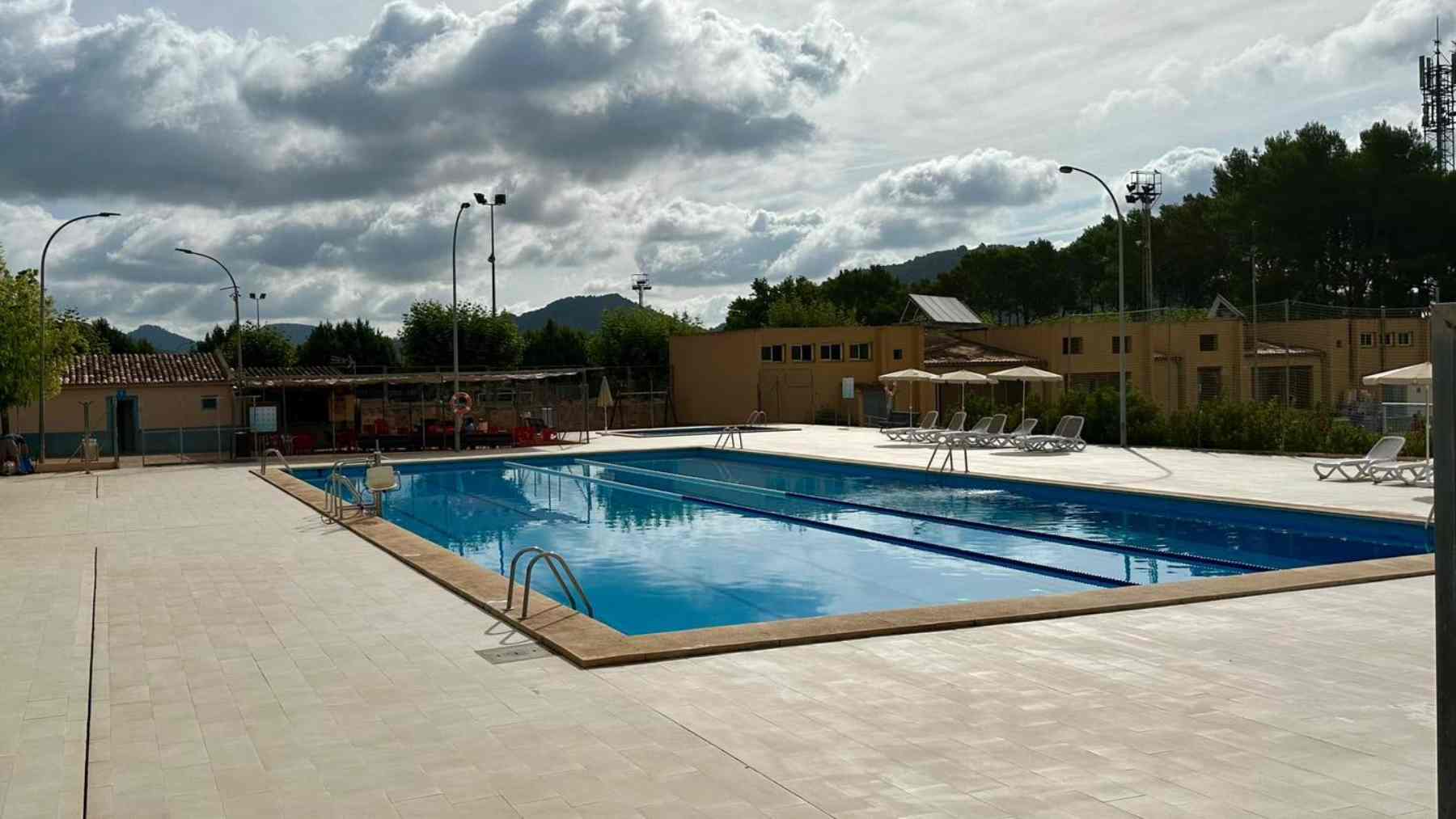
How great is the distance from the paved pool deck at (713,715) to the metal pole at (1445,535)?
5.82ft

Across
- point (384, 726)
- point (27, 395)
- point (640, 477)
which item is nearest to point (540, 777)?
point (384, 726)

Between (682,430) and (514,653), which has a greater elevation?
(682,430)

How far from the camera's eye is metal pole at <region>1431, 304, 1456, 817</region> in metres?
2.80

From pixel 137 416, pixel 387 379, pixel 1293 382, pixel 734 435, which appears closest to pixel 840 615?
pixel 387 379

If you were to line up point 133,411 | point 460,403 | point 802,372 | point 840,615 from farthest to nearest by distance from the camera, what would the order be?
1. point 802,372
2. point 133,411
3. point 460,403
4. point 840,615

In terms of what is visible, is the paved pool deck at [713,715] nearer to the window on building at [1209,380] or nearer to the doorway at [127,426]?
the doorway at [127,426]

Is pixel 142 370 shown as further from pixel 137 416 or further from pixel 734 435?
pixel 734 435

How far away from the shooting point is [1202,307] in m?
68.4

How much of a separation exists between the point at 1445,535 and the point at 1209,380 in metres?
42.2

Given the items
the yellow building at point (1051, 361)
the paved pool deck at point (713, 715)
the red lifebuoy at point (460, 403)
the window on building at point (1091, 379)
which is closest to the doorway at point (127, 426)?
the red lifebuoy at point (460, 403)

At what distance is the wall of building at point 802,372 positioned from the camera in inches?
1650

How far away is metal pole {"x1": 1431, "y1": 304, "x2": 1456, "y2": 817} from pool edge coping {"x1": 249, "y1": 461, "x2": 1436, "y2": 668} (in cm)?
498

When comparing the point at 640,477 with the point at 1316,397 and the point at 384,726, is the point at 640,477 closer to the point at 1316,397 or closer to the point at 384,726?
the point at 384,726

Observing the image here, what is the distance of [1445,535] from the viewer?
2809mm
